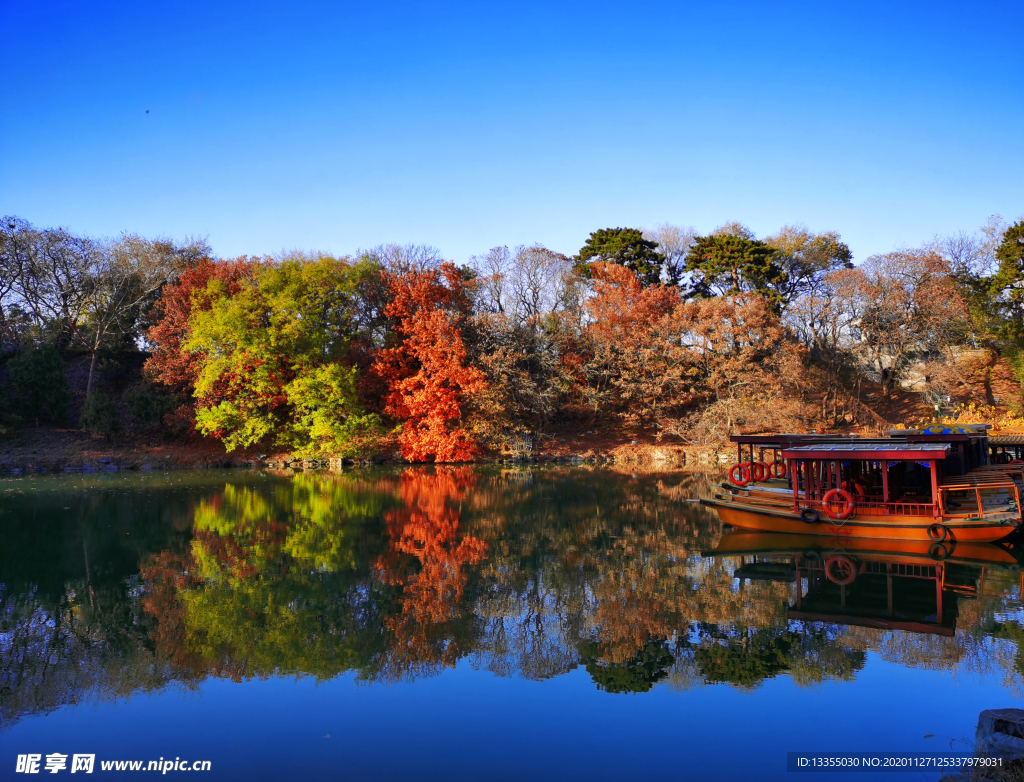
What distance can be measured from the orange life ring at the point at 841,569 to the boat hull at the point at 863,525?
1.26m

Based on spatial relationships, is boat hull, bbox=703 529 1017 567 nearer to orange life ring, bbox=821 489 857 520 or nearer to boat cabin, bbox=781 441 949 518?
orange life ring, bbox=821 489 857 520

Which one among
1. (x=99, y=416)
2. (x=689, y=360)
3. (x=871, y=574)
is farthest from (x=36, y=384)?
(x=871, y=574)

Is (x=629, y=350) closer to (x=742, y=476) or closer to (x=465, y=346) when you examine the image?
(x=465, y=346)

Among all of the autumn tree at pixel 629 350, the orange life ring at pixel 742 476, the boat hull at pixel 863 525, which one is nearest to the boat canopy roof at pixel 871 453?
the boat hull at pixel 863 525

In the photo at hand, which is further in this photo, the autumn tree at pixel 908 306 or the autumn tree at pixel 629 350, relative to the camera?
the autumn tree at pixel 629 350

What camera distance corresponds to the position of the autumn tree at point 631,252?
4338 cm

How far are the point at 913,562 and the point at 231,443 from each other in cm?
2971

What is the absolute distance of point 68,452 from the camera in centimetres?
3397

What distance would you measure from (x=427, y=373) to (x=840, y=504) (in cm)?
2253

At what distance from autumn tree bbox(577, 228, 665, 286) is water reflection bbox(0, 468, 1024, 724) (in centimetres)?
2571

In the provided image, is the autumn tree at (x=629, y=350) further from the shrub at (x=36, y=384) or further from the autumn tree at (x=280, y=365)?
the shrub at (x=36, y=384)

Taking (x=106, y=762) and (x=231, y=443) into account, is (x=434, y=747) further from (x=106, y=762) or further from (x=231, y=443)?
(x=231, y=443)

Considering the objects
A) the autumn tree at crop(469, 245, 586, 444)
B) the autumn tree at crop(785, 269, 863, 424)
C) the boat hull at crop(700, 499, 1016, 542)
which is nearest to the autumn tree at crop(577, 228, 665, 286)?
the autumn tree at crop(469, 245, 586, 444)

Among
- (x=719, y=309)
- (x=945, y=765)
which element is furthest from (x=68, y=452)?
(x=945, y=765)
